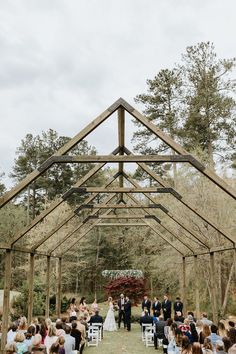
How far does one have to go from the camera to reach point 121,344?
1270 cm

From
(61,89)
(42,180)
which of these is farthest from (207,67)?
(42,180)

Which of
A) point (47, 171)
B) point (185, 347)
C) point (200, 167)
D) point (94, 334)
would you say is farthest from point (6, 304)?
point (47, 171)

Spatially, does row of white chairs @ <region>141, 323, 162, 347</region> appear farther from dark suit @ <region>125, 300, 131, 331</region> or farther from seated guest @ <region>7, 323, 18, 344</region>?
seated guest @ <region>7, 323, 18, 344</region>

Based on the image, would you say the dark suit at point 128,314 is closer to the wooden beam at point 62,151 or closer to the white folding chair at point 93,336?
the white folding chair at point 93,336

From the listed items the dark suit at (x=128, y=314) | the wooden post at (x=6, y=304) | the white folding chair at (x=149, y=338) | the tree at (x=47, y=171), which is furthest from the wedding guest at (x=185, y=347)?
the tree at (x=47, y=171)

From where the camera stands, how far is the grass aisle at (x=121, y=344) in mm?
11498

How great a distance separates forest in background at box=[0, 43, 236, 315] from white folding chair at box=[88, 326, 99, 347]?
4.64m

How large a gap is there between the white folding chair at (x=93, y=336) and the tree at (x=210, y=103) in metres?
12.4

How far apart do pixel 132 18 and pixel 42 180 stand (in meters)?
24.9

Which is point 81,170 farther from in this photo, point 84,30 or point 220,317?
point 84,30

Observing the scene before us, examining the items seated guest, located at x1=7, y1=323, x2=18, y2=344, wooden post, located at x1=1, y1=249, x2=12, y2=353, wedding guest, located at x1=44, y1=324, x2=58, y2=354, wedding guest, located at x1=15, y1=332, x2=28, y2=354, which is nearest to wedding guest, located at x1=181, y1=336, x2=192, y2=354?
wedding guest, located at x1=44, y1=324, x2=58, y2=354

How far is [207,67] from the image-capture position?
22688 millimetres

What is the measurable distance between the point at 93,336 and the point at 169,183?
1255 centimetres

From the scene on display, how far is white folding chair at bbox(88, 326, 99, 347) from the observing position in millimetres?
12577
